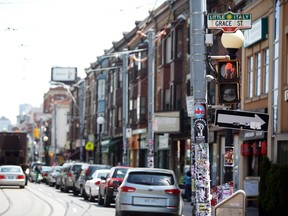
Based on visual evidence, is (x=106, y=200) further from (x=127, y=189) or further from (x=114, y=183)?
(x=127, y=189)

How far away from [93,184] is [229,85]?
20177mm

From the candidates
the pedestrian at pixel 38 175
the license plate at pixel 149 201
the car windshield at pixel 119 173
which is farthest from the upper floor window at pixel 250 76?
the pedestrian at pixel 38 175

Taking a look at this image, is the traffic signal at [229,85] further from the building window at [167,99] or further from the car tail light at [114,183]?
the building window at [167,99]

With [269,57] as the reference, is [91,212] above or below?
below

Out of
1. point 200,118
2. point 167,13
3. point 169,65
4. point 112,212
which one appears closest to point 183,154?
point 169,65

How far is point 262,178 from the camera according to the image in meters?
26.6

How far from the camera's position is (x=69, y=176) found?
4541 cm

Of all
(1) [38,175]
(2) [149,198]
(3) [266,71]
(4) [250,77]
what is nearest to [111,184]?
(3) [266,71]

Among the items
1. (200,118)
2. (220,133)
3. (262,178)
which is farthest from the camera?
(220,133)

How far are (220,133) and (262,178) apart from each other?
12.6 metres

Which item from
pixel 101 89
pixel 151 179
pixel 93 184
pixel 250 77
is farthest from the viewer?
pixel 101 89

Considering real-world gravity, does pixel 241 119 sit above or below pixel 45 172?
above

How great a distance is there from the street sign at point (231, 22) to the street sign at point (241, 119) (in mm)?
1875

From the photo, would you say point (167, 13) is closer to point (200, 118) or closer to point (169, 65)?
point (169, 65)
